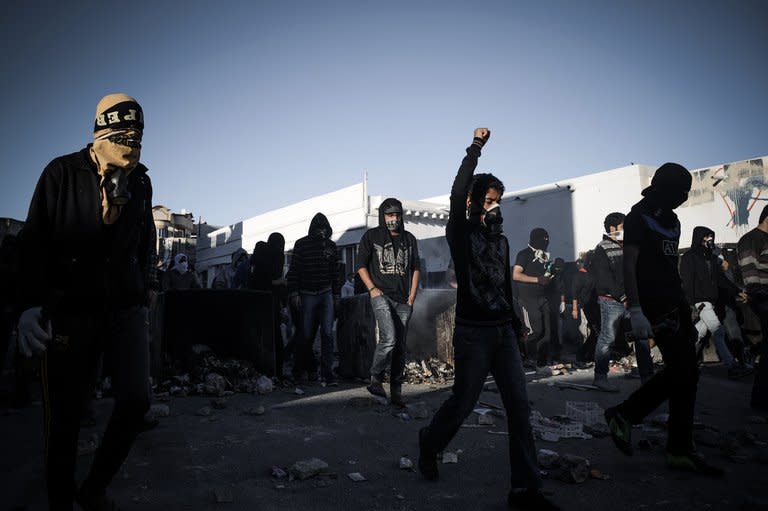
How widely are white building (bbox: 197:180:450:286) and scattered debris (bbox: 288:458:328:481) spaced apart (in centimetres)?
1842

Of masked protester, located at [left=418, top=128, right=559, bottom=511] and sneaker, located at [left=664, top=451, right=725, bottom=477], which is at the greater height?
masked protester, located at [left=418, top=128, right=559, bottom=511]

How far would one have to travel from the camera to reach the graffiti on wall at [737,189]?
17.4 metres

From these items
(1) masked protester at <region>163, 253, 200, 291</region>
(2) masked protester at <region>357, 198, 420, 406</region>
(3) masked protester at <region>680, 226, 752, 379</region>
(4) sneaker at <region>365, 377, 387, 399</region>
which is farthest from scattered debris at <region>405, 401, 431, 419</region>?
(1) masked protester at <region>163, 253, 200, 291</region>

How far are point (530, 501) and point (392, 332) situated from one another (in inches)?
110

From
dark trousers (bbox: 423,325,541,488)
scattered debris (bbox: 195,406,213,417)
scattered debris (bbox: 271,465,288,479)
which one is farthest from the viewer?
scattered debris (bbox: 195,406,213,417)

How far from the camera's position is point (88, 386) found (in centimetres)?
216

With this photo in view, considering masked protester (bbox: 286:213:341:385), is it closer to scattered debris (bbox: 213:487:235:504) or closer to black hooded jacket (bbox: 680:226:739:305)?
scattered debris (bbox: 213:487:235:504)

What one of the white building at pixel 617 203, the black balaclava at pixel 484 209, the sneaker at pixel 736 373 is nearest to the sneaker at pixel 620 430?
the black balaclava at pixel 484 209

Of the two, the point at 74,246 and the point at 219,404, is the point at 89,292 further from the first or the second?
the point at 219,404

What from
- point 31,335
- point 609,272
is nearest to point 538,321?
point 609,272

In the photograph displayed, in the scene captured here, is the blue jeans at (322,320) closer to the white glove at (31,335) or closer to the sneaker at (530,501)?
the sneaker at (530,501)

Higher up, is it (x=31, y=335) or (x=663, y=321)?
(x=31, y=335)

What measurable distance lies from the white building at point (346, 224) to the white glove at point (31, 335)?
19.7 metres

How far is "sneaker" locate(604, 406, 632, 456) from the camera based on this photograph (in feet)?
10.3
